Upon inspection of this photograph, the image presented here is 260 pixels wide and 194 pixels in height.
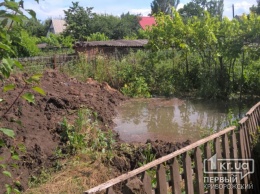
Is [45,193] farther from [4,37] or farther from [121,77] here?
[121,77]

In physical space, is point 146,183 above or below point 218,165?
above

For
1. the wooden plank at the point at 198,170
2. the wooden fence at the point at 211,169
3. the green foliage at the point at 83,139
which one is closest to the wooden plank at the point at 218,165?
the wooden fence at the point at 211,169

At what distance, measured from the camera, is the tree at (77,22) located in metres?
43.7

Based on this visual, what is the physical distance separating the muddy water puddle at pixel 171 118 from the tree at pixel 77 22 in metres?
31.6

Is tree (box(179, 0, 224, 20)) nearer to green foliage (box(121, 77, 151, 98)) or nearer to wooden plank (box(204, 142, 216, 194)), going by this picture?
green foliage (box(121, 77, 151, 98))

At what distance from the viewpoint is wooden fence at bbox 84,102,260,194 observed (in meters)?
2.57

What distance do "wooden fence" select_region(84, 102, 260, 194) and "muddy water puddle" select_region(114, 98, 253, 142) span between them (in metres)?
2.85

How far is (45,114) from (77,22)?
37872 mm

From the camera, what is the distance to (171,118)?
11.0m

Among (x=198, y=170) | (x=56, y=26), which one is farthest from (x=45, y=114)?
(x=56, y=26)

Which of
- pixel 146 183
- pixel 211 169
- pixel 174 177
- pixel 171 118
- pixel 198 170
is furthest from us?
pixel 171 118

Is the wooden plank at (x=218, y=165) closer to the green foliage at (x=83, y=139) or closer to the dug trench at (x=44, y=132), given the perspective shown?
the dug trench at (x=44, y=132)

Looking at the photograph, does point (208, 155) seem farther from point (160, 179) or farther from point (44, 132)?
point (44, 132)

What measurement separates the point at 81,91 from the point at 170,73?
5320 millimetres
